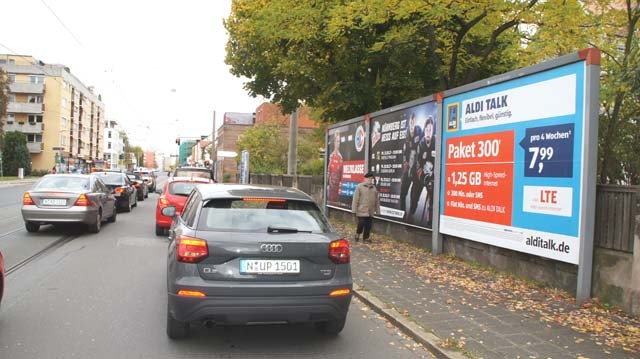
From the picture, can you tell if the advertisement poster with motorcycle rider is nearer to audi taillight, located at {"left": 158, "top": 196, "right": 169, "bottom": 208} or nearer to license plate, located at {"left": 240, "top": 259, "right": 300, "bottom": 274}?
audi taillight, located at {"left": 158, "top": 196, "right": 169, "bottom": 208}

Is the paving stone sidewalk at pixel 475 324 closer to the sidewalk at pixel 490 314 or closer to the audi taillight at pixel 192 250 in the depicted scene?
the sidewalk at pixel 490 314

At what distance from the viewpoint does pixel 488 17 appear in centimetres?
1129

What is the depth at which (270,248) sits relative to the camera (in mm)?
4523

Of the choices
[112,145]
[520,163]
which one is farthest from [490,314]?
[112,145]

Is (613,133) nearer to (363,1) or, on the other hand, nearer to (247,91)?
(363,1)

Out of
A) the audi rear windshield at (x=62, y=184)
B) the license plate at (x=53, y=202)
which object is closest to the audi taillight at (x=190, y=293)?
the license plate at (x=53, y=202)

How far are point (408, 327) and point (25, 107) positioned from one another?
88.2m

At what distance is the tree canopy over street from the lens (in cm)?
1041

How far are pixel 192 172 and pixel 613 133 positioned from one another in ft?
45.4

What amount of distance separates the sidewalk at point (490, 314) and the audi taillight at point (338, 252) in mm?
1166

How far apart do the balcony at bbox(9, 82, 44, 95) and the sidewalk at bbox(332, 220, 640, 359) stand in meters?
85.1

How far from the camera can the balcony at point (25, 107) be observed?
259 ft

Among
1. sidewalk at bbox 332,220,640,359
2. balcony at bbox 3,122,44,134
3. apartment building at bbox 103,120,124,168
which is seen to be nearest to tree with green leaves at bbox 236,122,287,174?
sidewalk at bbox 332,220,640,359

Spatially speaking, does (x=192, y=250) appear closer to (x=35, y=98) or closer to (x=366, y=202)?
(x=366, y=202)
